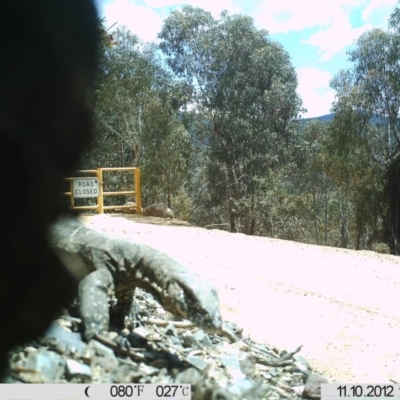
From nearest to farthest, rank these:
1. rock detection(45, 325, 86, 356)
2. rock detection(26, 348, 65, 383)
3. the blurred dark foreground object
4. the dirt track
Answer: rock detection(26, 348, 65, 383)
rock detection(45, 325, 86, 356)
the blurred dark foreground object
the dirt track

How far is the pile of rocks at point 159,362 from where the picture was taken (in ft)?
8.93

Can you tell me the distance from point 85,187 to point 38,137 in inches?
15.0

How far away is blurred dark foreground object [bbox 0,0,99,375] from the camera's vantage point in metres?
3.09

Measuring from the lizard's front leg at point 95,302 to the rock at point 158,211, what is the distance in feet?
4.27

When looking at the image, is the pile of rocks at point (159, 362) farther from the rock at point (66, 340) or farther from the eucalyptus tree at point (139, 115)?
the eucalyptus tree at point (139, 115)

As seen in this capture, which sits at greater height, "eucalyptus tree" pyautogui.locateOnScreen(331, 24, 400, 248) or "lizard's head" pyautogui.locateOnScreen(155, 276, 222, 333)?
"eucalyptus tree" pyautogui.locateOnScreen(331, 24, 400, 248)

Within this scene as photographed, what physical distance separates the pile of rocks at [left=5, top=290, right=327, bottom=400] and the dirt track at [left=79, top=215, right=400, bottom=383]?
323mm

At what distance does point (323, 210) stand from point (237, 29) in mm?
7037

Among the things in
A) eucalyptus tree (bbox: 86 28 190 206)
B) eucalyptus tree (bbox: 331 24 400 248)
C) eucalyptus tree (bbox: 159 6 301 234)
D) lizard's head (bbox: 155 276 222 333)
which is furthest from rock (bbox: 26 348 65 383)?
eucalyptus tree (bbox: 331 24 400 248)

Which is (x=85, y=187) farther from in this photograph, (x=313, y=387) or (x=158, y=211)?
(x=313, y=387)

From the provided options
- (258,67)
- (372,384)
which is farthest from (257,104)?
(372,384)

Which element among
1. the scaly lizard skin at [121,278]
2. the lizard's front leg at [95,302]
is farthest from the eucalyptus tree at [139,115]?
the lizard's front leg at [95,302]

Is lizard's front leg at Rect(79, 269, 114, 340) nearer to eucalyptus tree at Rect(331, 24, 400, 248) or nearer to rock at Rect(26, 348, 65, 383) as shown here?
A: rock at Rect(26, 348, 65, 383)

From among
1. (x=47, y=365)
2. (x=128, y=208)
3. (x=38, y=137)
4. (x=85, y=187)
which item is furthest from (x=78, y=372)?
(x=128, y=208)
